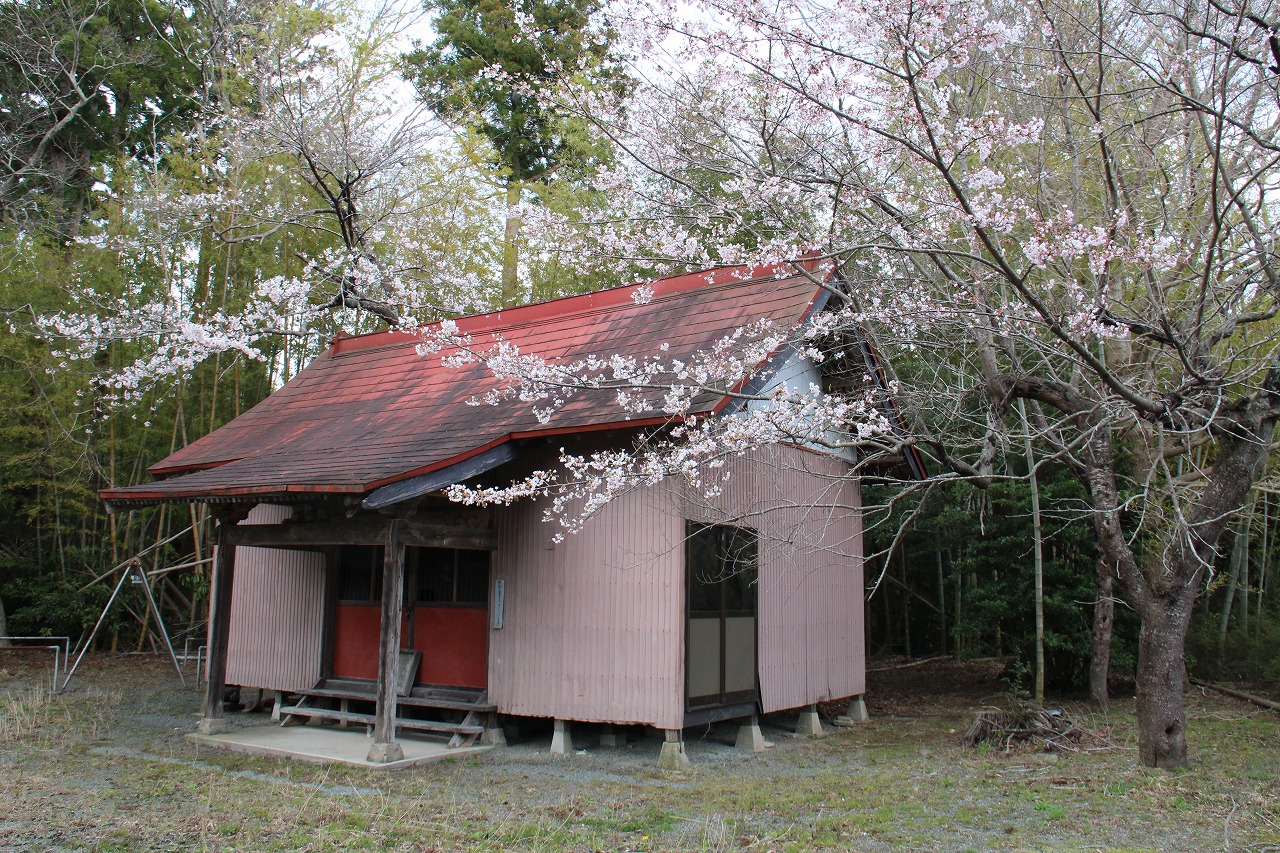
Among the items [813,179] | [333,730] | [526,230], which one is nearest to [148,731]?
[333,730]

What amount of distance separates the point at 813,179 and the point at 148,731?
25.5ft

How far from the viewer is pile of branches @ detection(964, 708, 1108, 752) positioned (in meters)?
7.88

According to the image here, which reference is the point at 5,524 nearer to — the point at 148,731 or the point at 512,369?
the point at 148,731

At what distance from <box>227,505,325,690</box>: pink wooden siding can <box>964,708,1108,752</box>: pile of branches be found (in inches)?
252

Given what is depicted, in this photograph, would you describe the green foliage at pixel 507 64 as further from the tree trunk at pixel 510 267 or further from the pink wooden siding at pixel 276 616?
the pink wooden siding at pixel 276 616

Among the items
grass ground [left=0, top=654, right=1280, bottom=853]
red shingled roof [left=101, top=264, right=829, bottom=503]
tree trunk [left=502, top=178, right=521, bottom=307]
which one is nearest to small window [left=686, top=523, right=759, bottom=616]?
grass ground [left=0, top=654, right=1280, bottom=853]

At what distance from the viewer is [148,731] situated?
869 centimetres

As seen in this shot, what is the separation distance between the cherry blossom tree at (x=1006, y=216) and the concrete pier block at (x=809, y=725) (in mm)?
3054

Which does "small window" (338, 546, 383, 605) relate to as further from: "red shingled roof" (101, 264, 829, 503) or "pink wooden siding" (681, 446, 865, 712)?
"pink wooden siding" (681, 446, 865, 712)

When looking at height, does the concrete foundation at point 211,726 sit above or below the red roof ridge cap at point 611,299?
below

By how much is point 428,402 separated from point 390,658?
3.14 meters

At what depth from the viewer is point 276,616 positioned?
32.5ft

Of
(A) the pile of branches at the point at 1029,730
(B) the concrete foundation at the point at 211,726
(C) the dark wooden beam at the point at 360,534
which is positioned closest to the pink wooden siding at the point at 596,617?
(C) the dark wooden beam at the point at 360,534

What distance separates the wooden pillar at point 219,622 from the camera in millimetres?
8453
